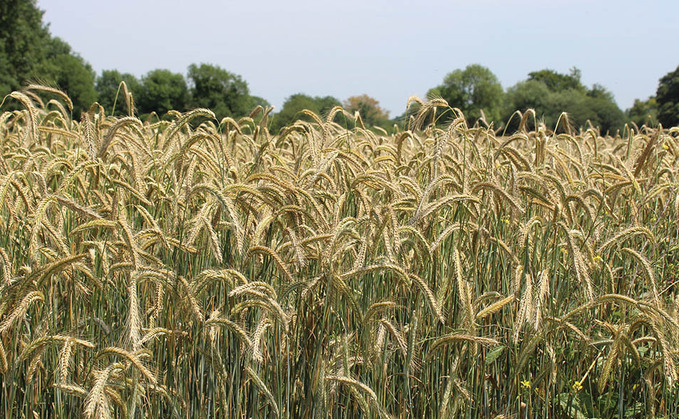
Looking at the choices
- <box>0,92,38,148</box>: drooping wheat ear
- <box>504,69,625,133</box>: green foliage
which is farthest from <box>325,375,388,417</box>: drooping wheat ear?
<box>504,69,625,133</box>: green foliage

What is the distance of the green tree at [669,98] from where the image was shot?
53.9 metres

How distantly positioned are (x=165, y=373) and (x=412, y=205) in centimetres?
124

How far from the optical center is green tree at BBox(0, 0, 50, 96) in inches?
1276

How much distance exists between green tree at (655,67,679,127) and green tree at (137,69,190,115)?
5398 centimetres

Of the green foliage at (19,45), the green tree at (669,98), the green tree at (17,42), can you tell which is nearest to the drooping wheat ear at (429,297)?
the green foliage at (19,45)

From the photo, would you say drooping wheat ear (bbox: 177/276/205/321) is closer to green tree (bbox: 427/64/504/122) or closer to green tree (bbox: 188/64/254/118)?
green tree (bbox: 188/64/254/118)

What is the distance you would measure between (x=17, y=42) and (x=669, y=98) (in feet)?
181

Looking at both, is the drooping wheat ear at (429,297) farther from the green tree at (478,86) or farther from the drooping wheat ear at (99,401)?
the green tree at (478,86)

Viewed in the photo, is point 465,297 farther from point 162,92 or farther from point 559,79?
point 559,79

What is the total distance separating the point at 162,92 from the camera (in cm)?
8112

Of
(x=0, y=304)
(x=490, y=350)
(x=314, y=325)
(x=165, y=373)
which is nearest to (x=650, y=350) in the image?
(x=490, y=350)

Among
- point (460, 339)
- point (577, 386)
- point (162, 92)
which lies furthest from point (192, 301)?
point (162, 92)

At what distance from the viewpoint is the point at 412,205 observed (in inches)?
108

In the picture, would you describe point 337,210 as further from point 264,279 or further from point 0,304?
point 0,304
